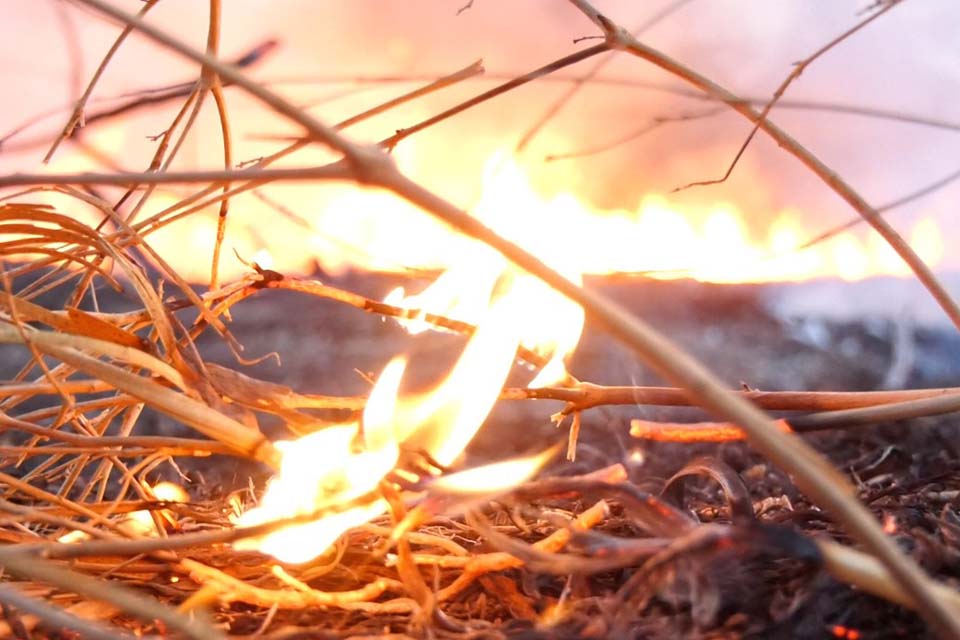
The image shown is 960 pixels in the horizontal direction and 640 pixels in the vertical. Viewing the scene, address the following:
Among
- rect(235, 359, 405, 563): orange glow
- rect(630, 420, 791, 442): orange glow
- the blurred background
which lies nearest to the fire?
rect(235, 359, 405, 563): orange glow

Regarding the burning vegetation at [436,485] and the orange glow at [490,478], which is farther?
the orange glow at [490,478]

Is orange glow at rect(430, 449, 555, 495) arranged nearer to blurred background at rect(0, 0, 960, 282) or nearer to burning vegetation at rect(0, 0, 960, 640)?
burning vegetation at rect(0, 0, 960, 640)

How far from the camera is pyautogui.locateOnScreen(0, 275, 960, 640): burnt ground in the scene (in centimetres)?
51

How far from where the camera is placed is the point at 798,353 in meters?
2.43

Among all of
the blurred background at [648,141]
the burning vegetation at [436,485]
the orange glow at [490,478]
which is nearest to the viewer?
the burning vegetation at [436,485]

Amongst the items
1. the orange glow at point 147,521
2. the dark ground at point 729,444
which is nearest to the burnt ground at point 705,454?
the dark ground at point 729,444

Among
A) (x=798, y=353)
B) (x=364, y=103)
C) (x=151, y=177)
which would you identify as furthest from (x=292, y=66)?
(x=151, y=177)

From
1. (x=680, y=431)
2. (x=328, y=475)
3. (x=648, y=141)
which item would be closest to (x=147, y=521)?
(x=328, y=475)

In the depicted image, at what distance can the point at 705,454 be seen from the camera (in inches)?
54.3

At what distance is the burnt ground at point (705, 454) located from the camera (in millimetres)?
513

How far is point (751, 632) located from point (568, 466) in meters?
0.72

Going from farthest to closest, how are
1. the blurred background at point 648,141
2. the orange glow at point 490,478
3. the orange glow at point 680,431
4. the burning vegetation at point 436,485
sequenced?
the blurred background at point 648,141, the orange glow at point 680,431, the orange glow at point 490,478, the burning vegetation at point 436,485

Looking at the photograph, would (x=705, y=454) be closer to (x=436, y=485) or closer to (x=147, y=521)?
(x=147, y=521)

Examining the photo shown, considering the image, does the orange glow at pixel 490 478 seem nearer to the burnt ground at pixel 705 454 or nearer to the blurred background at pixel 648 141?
the burnt ground at pixel 705 454
